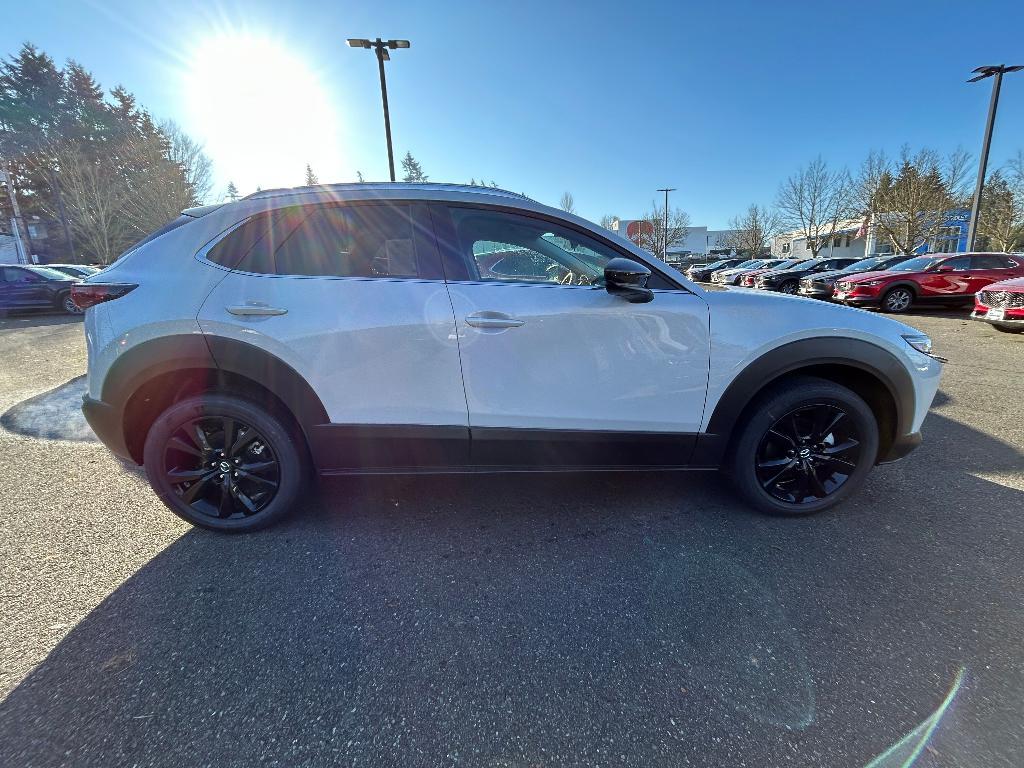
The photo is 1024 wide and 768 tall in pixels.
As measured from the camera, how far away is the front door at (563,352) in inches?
89.9

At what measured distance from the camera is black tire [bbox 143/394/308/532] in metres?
2.40

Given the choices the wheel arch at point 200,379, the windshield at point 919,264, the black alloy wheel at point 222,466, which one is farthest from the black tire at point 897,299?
the black alloy wheel at point 222,466

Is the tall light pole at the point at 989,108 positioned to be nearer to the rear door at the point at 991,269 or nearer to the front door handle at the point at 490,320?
the rear door at the point at 991,269

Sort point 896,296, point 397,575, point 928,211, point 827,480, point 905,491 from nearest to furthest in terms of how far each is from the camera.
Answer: point 397,575 → point 827,480 → point 905,491 → point 896,296 → point 928,211

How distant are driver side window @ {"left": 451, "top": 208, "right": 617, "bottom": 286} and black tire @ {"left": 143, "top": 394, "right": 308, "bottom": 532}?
143 cm

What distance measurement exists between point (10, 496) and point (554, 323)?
12.1 ft

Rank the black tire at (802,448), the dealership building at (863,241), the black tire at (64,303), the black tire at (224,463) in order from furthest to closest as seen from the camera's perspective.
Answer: the dealership building at (863,241), the black tire at (64,303), the black tire at (802,448), the black tire at (224,463)

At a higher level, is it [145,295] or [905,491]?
[145,295]

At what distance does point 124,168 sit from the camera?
33781 mm

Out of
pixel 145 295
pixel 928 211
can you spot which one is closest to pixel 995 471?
pixel 145 295

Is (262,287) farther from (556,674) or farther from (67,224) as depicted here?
(67,224)

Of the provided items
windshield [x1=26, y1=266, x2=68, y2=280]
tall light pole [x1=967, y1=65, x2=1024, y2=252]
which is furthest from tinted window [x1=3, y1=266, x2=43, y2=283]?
tall light pole [x1=967, y1=65, x2=1024, y2=252]

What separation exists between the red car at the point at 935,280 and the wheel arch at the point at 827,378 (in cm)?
1134

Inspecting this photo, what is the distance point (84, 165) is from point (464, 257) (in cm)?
4158
